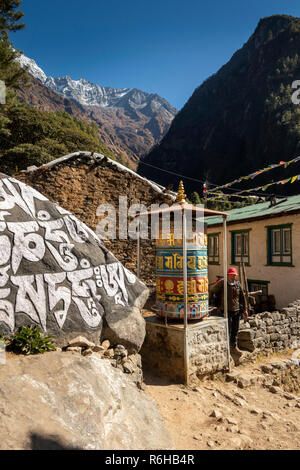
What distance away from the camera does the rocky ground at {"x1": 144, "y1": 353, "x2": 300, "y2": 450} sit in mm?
4984

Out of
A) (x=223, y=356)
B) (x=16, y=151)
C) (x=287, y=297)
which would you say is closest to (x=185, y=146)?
(x=16, y=151)

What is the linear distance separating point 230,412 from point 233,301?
2.84 m

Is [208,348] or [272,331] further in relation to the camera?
[272,331]

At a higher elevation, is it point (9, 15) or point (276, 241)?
point (9, 15)

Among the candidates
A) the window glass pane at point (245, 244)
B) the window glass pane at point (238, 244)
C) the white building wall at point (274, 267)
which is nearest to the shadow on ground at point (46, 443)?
the white building wall at point (274, 267)

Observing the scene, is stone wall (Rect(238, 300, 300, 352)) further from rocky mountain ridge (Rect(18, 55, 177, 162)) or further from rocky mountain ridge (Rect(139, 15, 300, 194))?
rocky mountain ridge (Rect(18, 55, 177, 162))

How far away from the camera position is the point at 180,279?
23.5 ft

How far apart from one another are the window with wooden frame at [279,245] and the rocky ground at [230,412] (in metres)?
6.76

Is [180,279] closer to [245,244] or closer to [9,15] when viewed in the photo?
[245,244]

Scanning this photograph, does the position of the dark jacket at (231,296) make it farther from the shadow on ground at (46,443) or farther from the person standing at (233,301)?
the shadow on ground at (46,443)

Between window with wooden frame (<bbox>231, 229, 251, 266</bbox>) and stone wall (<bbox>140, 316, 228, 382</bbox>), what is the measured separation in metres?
8.94

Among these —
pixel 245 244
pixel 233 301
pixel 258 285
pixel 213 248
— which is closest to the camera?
pixel 233 301

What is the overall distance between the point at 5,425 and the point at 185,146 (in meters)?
91.9

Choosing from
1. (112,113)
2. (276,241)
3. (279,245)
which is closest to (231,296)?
(279,245)
